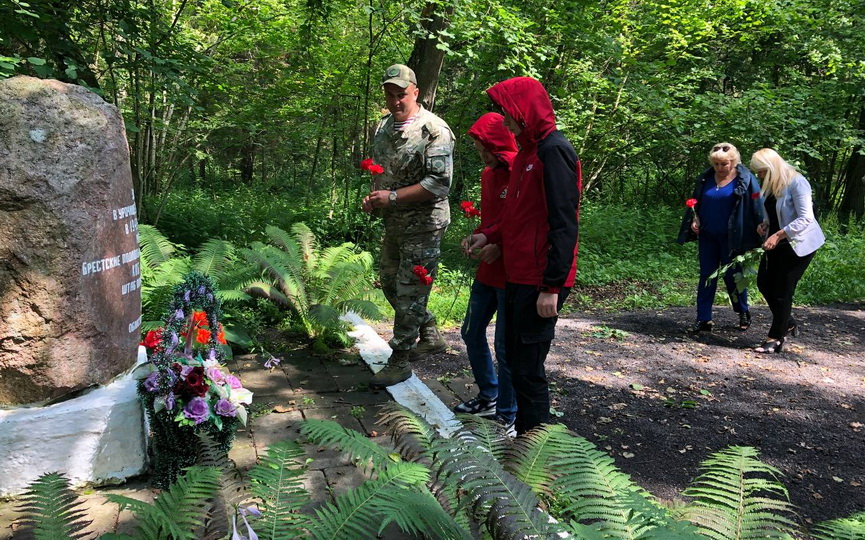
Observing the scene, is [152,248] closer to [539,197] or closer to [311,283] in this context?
[311,283]

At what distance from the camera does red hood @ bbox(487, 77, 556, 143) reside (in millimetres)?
2908

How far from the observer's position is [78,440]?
3.00 m

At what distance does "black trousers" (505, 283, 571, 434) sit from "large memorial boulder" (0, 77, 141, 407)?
6.97ft

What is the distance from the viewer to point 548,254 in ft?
9.16

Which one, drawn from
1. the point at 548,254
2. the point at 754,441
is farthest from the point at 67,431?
the point at 754,441

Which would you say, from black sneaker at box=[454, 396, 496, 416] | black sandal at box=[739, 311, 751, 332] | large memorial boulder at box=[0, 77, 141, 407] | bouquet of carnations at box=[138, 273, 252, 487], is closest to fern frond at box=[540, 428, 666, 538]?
black sneaker at box=[454, 396, 496, 416]

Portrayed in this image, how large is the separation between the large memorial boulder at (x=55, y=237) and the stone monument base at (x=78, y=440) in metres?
0.12

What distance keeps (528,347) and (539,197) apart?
74cm

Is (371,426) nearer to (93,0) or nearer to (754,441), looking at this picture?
(754,441)

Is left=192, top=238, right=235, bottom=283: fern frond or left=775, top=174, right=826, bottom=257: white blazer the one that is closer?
left=775, top=174, right=826, bottom=257: white blazer

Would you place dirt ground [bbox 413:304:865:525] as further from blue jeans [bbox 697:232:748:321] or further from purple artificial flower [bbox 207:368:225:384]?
purple artificial flower [bbox 207:368:225:384]

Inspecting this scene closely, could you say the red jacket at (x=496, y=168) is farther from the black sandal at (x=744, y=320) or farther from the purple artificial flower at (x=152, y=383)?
the black sandal at (x=744, y=320)

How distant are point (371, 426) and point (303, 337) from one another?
7.11ft

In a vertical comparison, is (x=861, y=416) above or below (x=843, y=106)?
→ below
